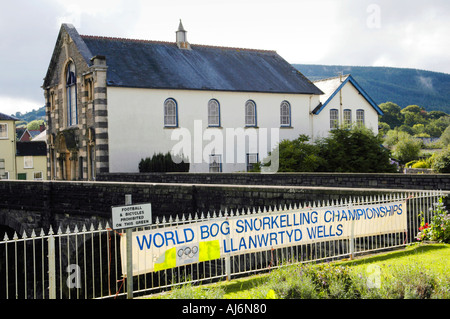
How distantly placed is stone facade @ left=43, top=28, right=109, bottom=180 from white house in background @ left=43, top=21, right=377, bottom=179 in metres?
0.07

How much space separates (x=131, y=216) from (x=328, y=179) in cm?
1275

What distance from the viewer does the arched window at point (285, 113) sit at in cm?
3919

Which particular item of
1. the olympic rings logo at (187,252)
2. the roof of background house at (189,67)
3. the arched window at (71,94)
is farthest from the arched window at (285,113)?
the olympic rings logo at (187,252)

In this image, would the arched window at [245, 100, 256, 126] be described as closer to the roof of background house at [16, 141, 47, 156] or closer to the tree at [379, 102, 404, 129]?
the roof of background house at [16, 141, 47, 156]

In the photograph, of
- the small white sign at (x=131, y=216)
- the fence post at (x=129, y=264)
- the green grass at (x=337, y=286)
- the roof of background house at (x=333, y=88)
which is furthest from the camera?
the roof of background house at (x=333, y=88)

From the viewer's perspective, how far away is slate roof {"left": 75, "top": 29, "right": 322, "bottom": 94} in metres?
33.5

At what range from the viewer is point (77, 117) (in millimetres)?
35312

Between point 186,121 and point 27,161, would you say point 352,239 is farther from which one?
point 27,161

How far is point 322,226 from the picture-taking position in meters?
10.6

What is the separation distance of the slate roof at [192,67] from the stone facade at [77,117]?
99 cm

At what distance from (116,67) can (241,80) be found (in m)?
9.44

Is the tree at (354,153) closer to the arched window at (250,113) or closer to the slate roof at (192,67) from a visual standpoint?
the arched window at (250,113)

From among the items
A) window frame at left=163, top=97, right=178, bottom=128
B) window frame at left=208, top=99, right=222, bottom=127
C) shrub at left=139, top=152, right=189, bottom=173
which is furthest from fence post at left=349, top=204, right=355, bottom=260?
window frame at left=208, top=99, right=222, bottom=127

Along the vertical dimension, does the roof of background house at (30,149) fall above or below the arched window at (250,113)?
below
